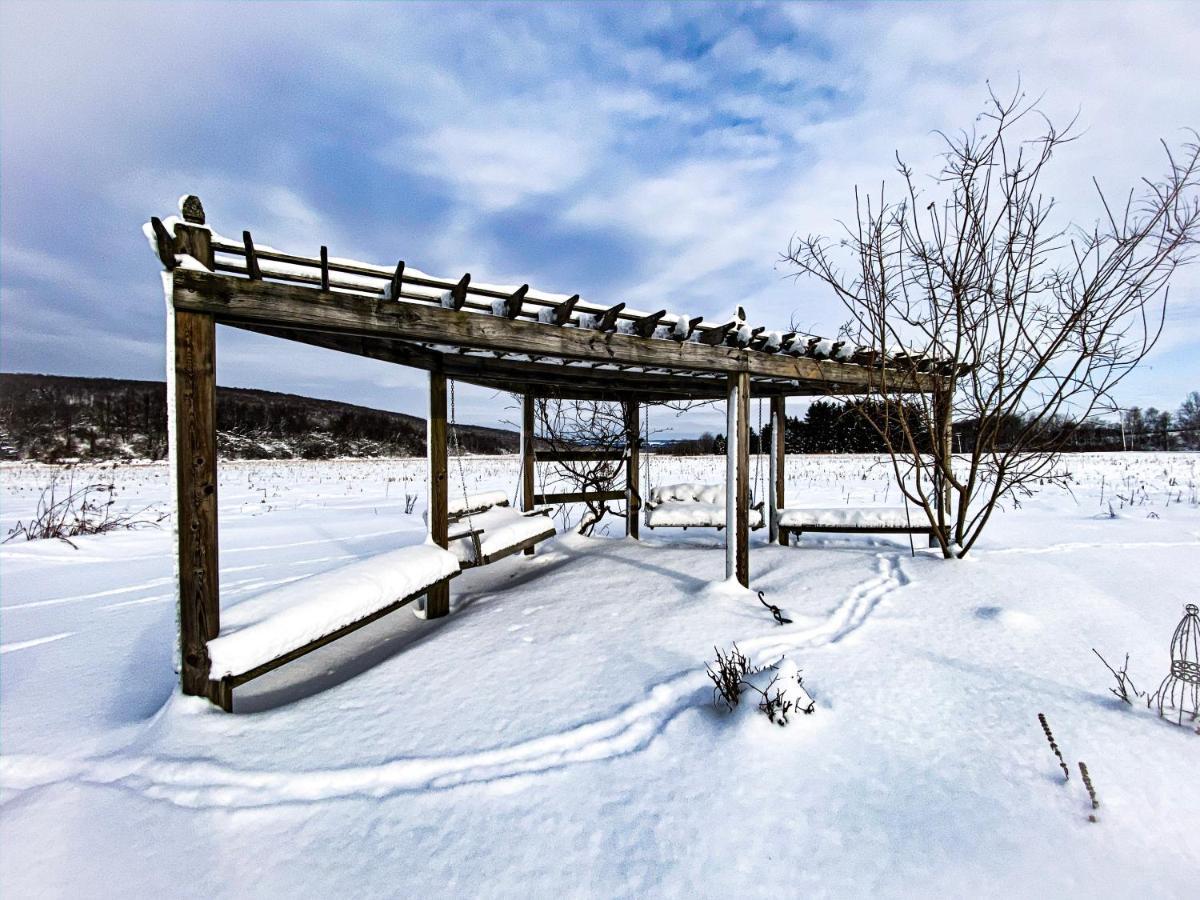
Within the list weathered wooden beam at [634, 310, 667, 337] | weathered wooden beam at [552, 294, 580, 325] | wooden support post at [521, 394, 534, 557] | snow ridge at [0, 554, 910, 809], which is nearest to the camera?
snow ridge at [0, 554, 910, 809]

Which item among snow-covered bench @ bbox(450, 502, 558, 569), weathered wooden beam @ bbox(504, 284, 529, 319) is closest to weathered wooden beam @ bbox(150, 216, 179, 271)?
weathered wooden beam @ bbox(504, 284, 529, 319)

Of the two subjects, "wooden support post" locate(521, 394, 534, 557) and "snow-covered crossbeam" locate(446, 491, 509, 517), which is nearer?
"snow-covered crossbeam" locate(446, 491, 509, 517)

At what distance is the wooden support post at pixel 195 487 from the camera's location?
2.95m

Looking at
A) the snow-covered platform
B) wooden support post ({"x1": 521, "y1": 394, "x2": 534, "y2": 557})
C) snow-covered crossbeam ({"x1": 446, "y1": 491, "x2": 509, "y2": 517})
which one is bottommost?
the snow-covered platform

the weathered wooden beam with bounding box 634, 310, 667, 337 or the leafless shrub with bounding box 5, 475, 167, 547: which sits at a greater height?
the weathered wooden beam with bounding box 634, 310, 667, 337

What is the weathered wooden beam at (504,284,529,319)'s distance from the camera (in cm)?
366

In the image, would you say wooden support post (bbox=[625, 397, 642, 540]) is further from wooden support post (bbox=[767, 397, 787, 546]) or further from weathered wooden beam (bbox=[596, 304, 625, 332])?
weathered wooden beam (bbox=[596, 304, 625, 332])

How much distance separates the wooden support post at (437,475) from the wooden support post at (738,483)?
2.86m

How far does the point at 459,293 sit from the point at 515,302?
16.4 inches

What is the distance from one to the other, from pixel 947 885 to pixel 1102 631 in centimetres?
304

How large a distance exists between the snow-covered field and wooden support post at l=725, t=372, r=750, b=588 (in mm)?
365

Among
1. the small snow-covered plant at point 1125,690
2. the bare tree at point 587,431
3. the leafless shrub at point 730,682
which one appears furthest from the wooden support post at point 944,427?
the bare tree at point 587,431

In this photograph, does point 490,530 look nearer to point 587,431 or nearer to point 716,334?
point 716,334

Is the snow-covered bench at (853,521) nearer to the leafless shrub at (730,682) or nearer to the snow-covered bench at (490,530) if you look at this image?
the snow-covered bench at (490,530)
